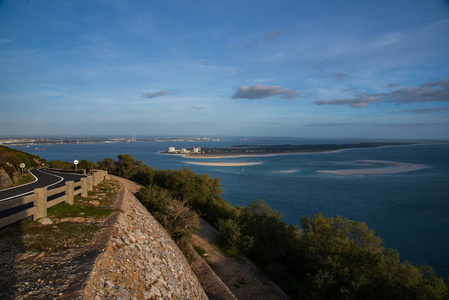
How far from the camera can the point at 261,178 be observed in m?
52.2

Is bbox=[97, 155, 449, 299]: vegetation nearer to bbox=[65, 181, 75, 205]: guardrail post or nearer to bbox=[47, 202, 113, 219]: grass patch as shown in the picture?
bbox=[47, 202, 113, 219]: grass patch

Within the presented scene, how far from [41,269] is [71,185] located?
4.78 meters

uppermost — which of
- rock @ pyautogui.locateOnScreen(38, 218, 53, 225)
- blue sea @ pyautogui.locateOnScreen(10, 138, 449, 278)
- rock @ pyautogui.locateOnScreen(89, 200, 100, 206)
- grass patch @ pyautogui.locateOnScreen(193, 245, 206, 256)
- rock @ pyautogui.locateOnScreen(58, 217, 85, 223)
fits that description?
rock @ pyautogui.locateOnScreen(38, 218, 53, 225)

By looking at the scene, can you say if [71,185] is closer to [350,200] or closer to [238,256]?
[238,256]

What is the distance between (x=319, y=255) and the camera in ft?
38.0

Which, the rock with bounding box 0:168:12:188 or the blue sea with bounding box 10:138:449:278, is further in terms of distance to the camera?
the blue sea with bounding box 10:138:449:278

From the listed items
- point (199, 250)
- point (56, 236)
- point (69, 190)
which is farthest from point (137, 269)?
point (199, 250)

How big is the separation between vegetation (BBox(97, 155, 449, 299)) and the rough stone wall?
3.40 metres

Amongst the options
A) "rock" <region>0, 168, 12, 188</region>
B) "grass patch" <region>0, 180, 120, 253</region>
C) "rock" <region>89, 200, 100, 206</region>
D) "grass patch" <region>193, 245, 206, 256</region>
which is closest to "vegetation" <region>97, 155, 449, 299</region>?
"grass patch" <region>193, 245, 206, 256</region>

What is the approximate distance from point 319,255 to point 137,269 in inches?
345

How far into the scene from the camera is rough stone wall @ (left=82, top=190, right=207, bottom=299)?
4695mm

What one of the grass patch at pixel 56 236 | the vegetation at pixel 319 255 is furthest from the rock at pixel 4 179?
the grass patch at pixel 56 236

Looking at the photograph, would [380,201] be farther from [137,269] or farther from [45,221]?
[45,221]

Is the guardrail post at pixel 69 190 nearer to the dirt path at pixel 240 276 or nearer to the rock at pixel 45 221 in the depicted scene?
the rock at pixel 45 221
